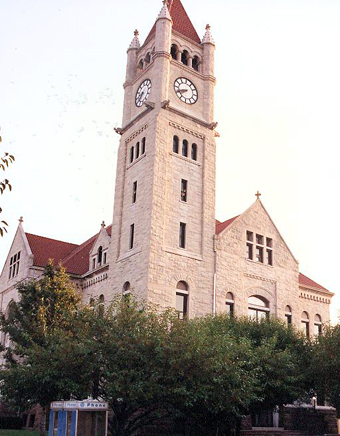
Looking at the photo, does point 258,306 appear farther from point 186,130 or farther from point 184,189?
point 186,130

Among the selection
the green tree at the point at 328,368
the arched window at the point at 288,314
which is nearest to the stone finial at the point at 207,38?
the arched window at the point at 288,314

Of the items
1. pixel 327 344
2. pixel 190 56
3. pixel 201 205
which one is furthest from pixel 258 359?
pixel 190 56

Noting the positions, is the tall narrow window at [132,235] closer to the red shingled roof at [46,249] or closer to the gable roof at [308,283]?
the red shingled roof at [46,249]

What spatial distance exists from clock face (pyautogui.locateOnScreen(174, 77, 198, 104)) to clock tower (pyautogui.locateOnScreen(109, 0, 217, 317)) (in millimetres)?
90

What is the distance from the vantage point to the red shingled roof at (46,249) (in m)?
45.9

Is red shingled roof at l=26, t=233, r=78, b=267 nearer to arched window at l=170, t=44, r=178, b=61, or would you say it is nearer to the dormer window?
the dormer window

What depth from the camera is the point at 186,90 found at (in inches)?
1710

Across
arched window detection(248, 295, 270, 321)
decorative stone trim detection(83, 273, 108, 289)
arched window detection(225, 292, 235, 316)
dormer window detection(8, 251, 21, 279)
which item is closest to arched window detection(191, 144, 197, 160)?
arched window detection(225, 292, 235, 316)

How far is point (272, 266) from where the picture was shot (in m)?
43.2

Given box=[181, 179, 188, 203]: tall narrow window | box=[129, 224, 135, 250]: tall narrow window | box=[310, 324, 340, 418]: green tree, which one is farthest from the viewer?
box=[181, 179, 188, 203]: tall narrow window

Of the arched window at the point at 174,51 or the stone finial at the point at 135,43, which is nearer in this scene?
the arched window at the point at 174,51

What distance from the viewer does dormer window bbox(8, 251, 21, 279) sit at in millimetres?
47031

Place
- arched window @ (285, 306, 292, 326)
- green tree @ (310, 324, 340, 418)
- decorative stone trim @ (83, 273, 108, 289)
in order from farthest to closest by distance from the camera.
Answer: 1. arched window @ (285, 306, 292, 326)
2. decorative stone trim @ (83, 273, 108, 289)
3. green tree @ (310, 324, 340, 418)

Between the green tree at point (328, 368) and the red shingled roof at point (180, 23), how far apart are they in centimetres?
2817
